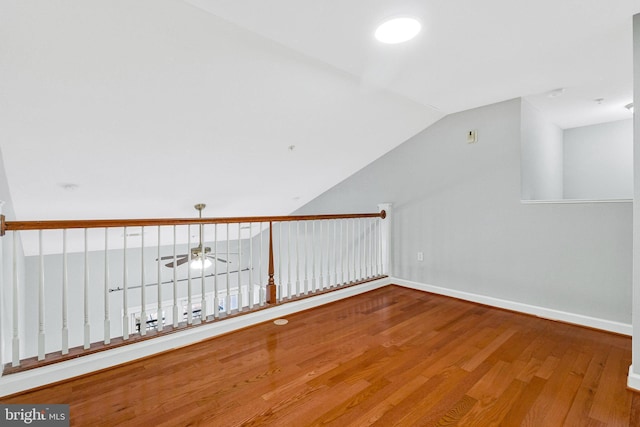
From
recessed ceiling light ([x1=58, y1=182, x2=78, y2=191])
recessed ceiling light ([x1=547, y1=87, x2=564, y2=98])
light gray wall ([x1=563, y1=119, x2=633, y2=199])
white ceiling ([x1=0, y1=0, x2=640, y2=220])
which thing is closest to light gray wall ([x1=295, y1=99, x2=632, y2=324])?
recessed ceiling light ([x1=547, y1=87, x2=564, y2=98])

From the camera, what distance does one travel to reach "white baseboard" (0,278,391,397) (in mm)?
1843

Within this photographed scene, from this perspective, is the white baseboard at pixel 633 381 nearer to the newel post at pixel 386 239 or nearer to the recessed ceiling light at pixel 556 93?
the recessed ceiling light at pixel 556 93

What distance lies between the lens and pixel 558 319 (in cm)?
306

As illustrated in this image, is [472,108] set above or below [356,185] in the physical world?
above

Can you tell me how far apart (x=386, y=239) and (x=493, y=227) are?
1.31 meters

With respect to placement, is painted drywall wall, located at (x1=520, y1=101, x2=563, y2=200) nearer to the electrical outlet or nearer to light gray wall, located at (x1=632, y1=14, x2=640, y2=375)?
the electrical outlet

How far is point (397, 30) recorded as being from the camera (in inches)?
78.0

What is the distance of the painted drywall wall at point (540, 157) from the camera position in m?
3.32

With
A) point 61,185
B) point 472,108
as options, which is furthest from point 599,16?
point 61,185

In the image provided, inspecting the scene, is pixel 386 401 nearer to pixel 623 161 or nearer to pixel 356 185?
pixel 356 185

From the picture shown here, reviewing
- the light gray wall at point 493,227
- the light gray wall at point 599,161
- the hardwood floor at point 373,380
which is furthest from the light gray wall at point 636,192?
the light gray wall at point 599,161

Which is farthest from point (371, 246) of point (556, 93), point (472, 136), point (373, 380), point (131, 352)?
point (131, 352)

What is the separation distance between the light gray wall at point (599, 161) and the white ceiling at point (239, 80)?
0.81ft

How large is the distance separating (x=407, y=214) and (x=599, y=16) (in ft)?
8.84
